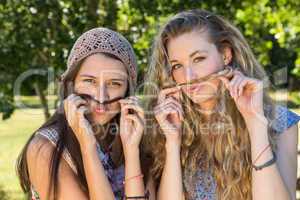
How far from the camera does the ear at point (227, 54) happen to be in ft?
9.98

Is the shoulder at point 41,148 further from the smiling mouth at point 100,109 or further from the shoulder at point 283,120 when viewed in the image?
the shoulder at point 283,120

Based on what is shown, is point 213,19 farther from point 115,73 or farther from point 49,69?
point 49,69

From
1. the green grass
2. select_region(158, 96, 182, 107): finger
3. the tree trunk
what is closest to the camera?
select_region(158, 96, 182, 107): finger

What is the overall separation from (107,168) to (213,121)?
657mm

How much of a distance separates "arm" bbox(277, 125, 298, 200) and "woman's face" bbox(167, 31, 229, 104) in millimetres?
449

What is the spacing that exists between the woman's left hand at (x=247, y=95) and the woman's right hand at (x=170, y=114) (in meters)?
0.32

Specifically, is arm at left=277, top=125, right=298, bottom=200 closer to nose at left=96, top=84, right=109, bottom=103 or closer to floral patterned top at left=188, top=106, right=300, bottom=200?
floral patterned top at left=188, top=106, right=300, bottom=200

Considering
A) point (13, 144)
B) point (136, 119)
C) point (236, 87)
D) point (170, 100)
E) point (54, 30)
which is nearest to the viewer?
point (236, 87)

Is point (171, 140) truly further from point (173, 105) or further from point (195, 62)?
point (195, 62)

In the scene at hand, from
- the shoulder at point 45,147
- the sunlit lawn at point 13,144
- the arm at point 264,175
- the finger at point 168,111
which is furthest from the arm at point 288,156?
the sunlit lawn at point 13,144

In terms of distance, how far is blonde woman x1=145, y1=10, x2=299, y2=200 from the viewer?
110 inches

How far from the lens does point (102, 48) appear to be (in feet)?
9.64

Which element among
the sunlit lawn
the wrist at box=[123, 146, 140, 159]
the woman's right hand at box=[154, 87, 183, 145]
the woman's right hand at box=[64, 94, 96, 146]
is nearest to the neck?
the woman's right hand at box=[154, 87, 183, 145]

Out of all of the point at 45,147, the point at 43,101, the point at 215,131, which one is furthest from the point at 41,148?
the point at 43,101
